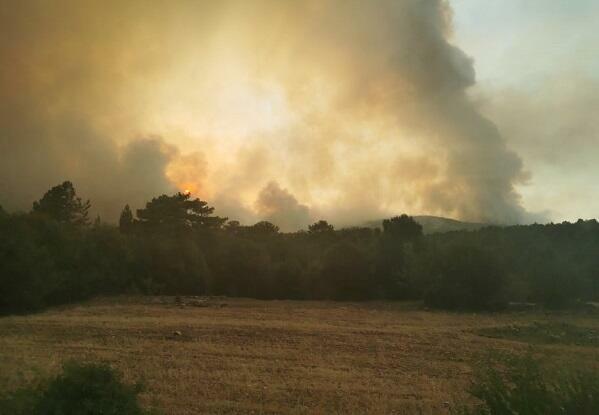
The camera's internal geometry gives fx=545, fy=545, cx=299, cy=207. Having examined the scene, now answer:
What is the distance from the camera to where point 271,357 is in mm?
17562

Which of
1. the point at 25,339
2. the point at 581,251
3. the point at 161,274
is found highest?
the point at 581,251

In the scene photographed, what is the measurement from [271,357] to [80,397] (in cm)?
1051

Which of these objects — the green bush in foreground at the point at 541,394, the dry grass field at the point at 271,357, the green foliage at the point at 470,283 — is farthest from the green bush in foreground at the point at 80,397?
the green foliage at the point at 470,283

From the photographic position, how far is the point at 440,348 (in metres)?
20.4

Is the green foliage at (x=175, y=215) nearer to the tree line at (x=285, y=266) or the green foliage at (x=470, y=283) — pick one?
the tree line at (x=285, y=266)

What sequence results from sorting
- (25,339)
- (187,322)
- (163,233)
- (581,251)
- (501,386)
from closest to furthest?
(501,386) < (25,339) < (187,322) < (581,251) < (163,233)

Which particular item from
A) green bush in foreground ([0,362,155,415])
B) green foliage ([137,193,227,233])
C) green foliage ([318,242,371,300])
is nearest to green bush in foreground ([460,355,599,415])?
green bush in foreground ([0,362,155,415])

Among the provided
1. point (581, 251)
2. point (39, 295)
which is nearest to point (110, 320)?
point (39, 295)

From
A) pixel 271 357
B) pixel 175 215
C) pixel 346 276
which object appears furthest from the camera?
pixel 175 215

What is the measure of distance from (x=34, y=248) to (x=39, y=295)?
332cm

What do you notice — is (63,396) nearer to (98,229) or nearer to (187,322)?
(187,322)

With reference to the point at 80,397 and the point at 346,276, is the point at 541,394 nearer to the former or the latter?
the point at 80,397

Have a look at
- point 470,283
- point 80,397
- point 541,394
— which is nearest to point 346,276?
point 470,283

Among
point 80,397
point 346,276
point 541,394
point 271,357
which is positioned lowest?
point 271,357
